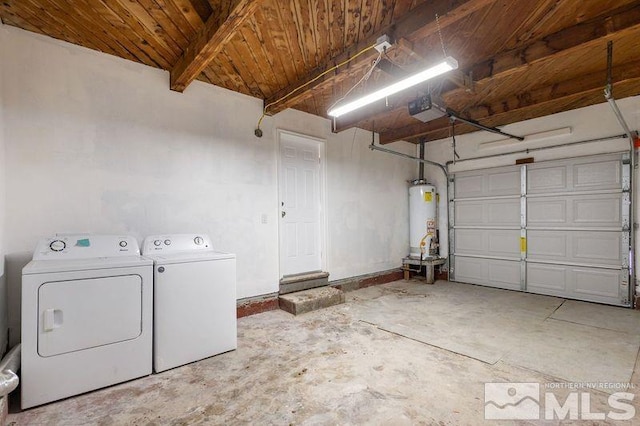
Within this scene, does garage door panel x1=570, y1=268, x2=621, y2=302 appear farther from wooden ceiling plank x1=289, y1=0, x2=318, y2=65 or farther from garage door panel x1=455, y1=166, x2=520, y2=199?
wooden ceiling plank x1=289, y1=0, x2=318, y2=65

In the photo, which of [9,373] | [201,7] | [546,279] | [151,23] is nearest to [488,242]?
[546,279]

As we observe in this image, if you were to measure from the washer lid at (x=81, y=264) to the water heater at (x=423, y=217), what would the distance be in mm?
4840

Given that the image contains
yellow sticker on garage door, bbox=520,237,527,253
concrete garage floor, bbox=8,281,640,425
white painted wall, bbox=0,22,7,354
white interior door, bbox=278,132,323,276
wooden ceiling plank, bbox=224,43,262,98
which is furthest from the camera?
yellow sticker on garage door, bbox=520,237,527,253

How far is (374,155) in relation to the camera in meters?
5.57

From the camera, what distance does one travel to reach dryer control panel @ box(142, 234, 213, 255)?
2861 mm

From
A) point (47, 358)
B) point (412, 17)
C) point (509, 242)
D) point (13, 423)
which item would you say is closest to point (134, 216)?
point (47, 358)

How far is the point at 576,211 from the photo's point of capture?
174 inches

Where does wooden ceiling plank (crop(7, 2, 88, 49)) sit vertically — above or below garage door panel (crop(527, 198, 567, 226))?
above

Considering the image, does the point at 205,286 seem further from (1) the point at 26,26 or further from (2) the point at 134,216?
(1) the point at 26,26

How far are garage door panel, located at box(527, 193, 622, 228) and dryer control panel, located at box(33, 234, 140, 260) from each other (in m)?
5.70

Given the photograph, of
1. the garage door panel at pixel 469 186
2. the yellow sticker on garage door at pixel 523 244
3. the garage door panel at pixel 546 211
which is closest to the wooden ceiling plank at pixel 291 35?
the garage door panel at pixel 469 186

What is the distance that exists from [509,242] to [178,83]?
557 cm

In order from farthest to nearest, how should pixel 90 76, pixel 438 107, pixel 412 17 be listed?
pixel 438 107, pixel 90 76, pixel 412 17

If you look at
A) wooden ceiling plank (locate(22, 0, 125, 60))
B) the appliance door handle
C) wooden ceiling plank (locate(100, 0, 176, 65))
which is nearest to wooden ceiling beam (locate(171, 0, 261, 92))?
wooden ceiling plank (locate(100, 0, 176, 65))
